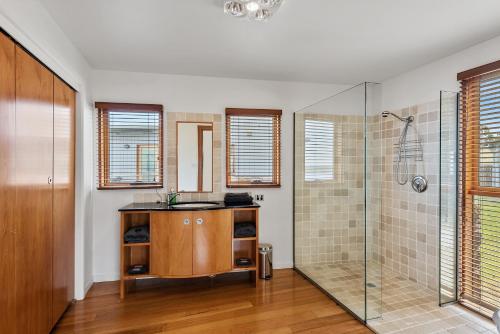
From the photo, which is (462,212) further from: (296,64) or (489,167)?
(296,64)

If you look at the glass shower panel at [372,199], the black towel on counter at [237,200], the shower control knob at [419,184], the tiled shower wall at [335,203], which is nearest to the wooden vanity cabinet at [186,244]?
the black towel on counter at [237,200]

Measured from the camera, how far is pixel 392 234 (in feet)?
10.7

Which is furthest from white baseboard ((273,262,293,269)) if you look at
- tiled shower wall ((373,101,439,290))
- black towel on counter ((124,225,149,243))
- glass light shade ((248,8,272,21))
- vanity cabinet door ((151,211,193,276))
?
glass light shade ((248,8,272,21))

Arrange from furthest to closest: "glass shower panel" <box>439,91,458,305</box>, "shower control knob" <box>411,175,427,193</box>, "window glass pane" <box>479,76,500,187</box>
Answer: "shower control knob" <box>411,175,427,193</box>, "glass shower panel" <box>439,91,458,305</box>, "window glass pane" <box>479,76,500,187</box>

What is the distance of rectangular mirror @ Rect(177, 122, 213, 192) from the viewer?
3.23m

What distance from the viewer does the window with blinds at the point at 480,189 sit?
228 cm

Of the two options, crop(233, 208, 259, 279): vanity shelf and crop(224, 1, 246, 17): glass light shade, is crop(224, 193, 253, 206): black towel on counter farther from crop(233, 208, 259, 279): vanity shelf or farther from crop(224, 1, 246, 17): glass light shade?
crop(224, 1, 246, 17): glass light shade

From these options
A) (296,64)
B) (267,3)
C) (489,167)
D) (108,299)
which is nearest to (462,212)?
(489,167)

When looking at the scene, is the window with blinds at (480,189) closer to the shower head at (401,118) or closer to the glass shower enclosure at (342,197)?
the shower head at (401,118)

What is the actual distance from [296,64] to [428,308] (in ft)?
8.90

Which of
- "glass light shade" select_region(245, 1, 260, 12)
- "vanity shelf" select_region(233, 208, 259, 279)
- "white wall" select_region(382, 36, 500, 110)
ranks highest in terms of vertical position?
"glass light shade" select_region(245, 1, 260, 12)

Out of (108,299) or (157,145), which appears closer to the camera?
(108,299)

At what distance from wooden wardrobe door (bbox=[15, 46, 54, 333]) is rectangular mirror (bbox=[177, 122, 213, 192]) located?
1.34m

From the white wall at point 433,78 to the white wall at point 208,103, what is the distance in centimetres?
67
